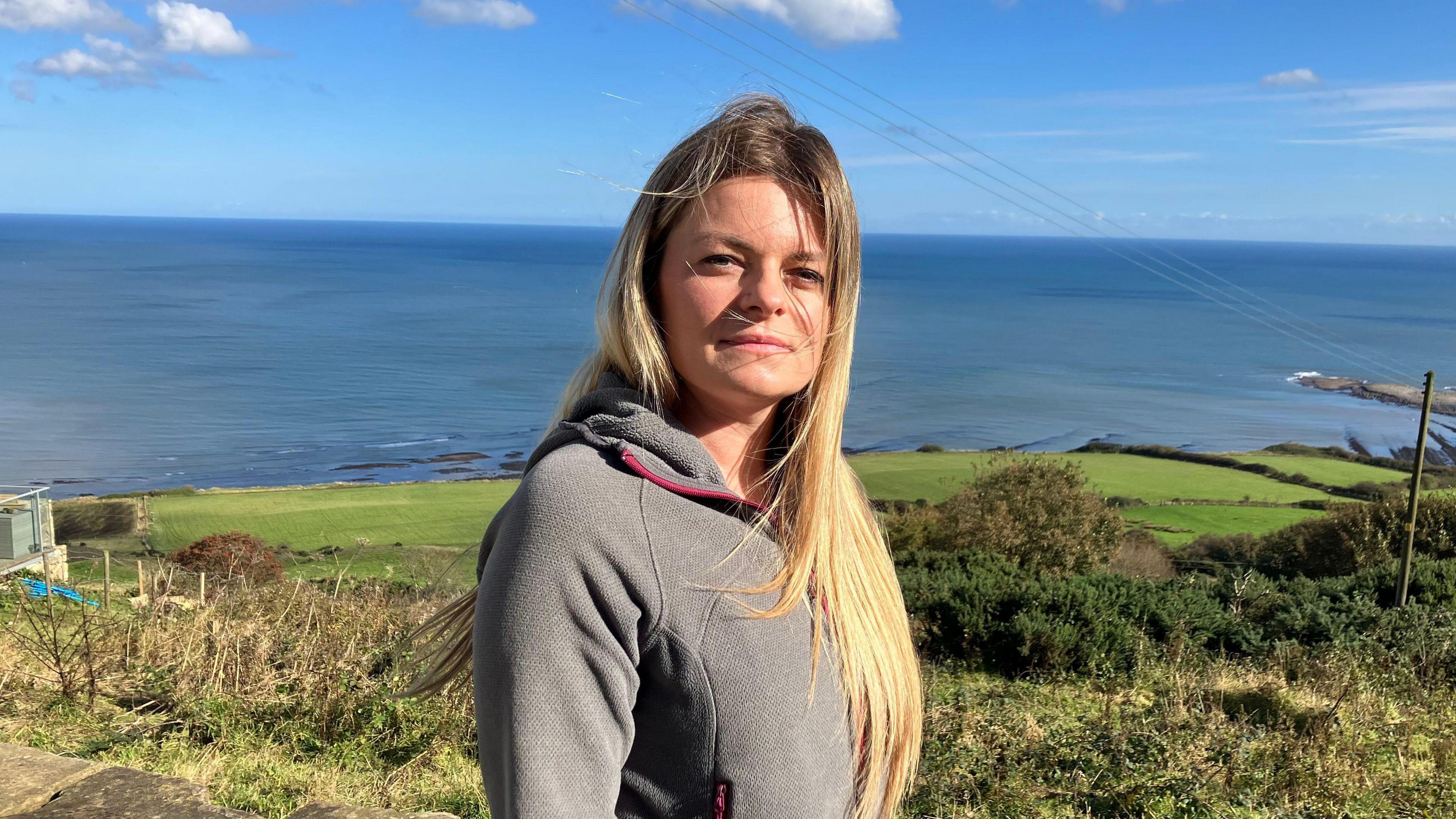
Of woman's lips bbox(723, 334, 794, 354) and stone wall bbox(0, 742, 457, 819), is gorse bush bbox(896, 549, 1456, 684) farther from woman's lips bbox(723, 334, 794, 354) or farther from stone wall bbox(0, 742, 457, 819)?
woman's lips bbox(723, 334, 794, 354)

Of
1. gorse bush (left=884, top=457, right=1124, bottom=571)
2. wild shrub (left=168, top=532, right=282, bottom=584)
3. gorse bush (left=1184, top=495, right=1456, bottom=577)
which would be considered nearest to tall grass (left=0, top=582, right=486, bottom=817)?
wild shrub (left=168, top=532, right=282, bottom=584)

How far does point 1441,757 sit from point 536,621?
22.0 ft

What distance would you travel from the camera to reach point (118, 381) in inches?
2675

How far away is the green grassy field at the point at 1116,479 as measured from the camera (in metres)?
35.9

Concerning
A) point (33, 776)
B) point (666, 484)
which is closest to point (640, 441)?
point (666, 484)

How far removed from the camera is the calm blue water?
52.7 m

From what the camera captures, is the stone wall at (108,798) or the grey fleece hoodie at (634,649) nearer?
the grey fleece hoodie at (634,649)

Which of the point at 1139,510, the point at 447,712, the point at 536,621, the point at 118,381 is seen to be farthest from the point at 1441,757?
the point at 118,381

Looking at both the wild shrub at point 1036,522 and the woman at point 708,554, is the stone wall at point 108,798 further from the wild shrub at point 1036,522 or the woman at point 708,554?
the wild shrub at point 1036,522

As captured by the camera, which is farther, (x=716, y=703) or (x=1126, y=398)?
(x=1126, y=398)

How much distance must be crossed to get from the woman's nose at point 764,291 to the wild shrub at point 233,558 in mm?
6328

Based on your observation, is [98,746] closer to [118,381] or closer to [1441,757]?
[1441,757]

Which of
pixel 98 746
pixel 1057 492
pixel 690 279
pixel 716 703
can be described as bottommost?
pixel 1057 492

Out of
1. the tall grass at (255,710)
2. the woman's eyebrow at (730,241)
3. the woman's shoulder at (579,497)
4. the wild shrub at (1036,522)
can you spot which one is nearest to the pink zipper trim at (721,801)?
the woman's shoulder at (579,497)
